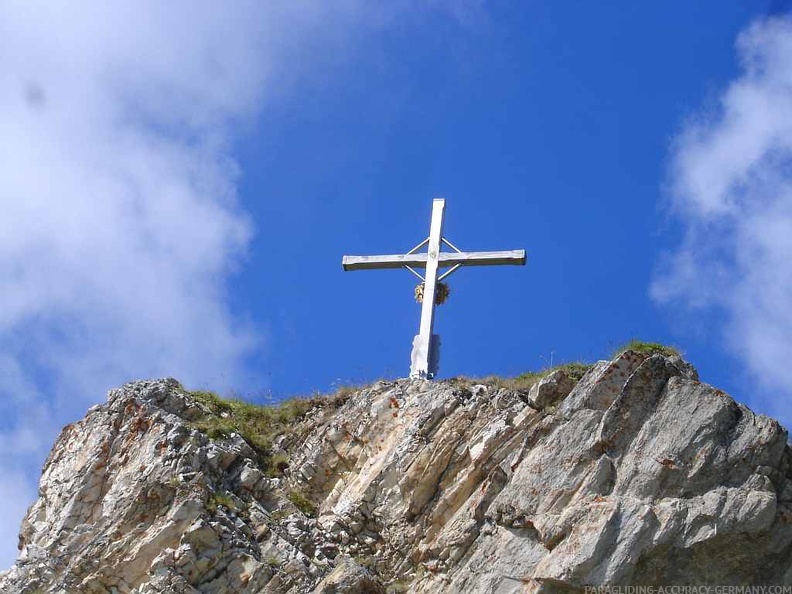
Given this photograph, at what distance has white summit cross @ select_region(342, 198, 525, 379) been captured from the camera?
21.5 meters

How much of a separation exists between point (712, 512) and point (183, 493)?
23.9 feet

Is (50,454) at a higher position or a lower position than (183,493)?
higher

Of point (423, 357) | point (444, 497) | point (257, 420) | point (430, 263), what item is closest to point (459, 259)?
point (430, 263)

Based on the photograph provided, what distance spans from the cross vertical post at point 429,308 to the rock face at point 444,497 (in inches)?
57.5

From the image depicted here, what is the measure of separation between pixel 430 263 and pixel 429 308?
3.63 ft

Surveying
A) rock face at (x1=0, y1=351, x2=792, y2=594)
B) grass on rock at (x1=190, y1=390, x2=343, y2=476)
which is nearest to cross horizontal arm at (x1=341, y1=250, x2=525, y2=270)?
grass on rock at (x1=190, y1=390, x2=343, y2=476)

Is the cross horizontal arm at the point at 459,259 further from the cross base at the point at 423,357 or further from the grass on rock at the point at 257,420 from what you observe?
the grass on rock at the point at 257,420

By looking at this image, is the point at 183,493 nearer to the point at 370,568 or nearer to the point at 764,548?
the point at 370,568

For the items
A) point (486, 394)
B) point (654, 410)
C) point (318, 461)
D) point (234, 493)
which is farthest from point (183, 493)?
point (654, 410)

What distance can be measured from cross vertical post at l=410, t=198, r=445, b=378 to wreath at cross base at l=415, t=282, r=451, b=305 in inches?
5.1

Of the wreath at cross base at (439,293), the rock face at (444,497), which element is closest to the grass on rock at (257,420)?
the rock face at (444,497)

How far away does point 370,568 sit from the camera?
1708 cm

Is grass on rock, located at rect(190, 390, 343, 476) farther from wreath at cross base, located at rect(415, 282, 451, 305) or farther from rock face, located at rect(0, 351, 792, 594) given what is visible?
wreath at cross base, located at rect(415, 282, 451, 305)

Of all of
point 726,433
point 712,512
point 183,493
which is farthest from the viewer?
point 183,493
